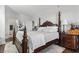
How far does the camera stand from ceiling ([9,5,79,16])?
5.32 ft

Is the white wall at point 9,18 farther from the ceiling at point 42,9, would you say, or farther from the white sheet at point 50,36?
the white sheet at point 50,36

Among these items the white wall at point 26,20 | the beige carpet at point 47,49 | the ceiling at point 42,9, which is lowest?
the beige carpet at point 47,49

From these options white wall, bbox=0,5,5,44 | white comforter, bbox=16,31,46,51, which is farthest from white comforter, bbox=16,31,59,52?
white wall, bbox=0,5,5,44

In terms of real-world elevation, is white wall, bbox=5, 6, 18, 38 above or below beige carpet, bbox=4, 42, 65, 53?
above

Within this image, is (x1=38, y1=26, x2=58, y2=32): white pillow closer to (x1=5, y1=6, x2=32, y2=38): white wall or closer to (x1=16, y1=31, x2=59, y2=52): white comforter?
(x1=16, y1=31, x2=59, y2=52): white comforter

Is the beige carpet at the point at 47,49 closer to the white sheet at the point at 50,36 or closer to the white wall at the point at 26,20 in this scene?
the white sheet at the point at 50,36

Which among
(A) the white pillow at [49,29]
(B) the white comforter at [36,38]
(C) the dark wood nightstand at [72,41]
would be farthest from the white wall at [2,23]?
(C) the dark wood nightstand at [72,41]

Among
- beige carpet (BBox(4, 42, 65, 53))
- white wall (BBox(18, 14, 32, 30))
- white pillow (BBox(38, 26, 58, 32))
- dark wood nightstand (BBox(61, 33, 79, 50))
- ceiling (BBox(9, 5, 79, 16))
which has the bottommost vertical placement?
beige carpet (BBox(4, 42, 65, 53))

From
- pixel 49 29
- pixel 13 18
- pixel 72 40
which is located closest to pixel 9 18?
pixel 13 18

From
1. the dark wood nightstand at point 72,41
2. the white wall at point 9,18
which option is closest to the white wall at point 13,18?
the white wall at point 9,18

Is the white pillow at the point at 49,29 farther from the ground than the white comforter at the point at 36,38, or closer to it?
farther from the ground

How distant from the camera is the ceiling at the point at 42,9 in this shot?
5.32ft

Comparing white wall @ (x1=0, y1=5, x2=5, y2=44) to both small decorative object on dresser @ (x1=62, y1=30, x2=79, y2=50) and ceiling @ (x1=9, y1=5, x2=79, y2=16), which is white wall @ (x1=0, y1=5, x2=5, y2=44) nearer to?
ceiling @ (x1=9, y1=5, x2=79, y2=16)

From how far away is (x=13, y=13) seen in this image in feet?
5.15
